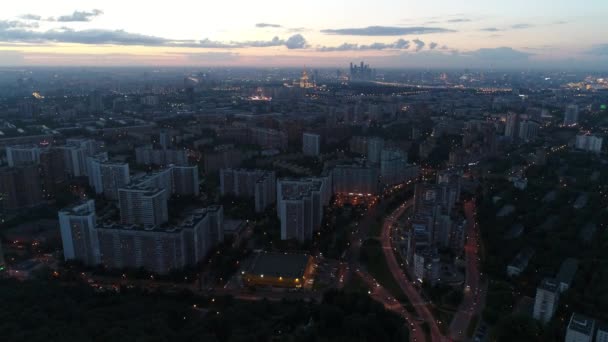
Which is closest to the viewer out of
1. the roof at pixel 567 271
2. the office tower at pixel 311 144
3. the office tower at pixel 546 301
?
the office tower at pixel 546 301

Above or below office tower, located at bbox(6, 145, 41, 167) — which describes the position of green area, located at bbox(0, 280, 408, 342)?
below

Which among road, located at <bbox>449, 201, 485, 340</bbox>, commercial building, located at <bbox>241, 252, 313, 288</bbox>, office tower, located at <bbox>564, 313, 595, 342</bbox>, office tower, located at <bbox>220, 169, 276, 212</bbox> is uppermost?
office tower, located at <bbox>220, 169, 276, 212</bbox>

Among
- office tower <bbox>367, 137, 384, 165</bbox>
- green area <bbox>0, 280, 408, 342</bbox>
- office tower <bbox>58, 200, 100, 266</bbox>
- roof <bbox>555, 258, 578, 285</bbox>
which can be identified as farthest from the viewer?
office tower <bbox>367, 137, 384, 165</bbox>

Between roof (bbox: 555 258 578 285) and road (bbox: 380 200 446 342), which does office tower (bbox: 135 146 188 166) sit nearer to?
road (bbox: 380 200 446 342)

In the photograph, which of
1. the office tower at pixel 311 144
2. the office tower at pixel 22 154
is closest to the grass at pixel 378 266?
the office tower at pixel 311 144

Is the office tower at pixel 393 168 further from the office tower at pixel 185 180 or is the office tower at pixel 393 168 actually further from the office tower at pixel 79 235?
the office tower at pixel 79 235

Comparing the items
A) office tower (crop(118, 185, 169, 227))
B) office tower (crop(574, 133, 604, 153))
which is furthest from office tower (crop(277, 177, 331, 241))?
office tower (crop(574, 133, 604, 153))

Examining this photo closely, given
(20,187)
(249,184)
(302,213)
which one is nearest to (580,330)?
(302,213)
